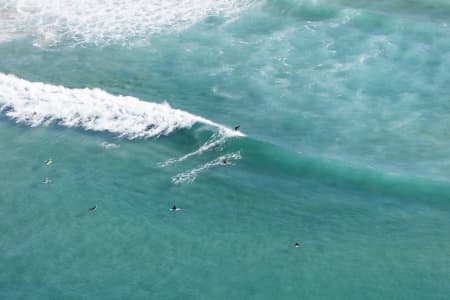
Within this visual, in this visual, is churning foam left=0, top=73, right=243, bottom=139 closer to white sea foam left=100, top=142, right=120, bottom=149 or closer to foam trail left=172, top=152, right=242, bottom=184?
white sea foam left=100, top=142, right=120, bottom=149

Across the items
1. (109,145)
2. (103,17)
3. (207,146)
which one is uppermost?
(103,17)

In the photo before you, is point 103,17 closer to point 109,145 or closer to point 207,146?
point 109,145

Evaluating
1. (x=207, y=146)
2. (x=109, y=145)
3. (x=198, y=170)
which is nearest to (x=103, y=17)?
(x=109, y=145)

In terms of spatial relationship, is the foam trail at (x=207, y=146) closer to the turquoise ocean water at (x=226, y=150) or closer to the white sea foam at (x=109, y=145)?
the turquoise ocean water at (x=226, y=150)

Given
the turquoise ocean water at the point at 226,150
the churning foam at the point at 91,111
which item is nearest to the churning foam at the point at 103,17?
the turquoise ocean water at the point at 226,150

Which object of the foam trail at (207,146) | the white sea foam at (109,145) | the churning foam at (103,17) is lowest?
the white sea foam at (109,145)

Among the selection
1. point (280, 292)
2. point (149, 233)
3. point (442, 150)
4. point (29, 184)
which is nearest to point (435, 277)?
point (280, 292)
